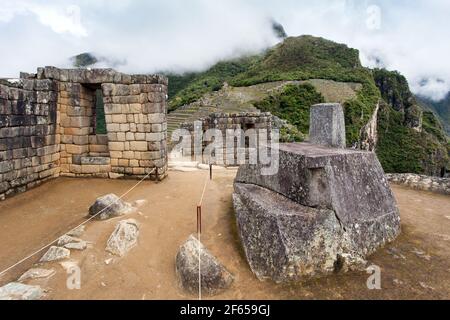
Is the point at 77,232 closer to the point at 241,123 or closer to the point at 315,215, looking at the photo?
the point at 315,215

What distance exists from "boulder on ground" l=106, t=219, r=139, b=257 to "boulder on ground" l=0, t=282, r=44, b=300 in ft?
3.28

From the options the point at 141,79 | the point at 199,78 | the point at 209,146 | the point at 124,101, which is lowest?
the point at 209,146

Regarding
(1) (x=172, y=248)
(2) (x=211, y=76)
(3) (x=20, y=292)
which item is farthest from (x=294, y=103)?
(3) (x=20, y=292)

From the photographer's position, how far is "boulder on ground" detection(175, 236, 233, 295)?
12.2 feet

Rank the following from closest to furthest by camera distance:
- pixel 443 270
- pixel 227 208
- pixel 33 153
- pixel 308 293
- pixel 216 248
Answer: pixel 308 293, pixel 443 270, pixel 216 248, pixel 227 208, pixel 33 153

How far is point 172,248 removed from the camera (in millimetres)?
4547

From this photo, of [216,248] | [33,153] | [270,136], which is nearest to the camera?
[216,248]

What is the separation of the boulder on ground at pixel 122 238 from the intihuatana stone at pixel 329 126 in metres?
3.63

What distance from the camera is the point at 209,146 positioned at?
13000 mm

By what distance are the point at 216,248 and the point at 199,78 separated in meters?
49.1

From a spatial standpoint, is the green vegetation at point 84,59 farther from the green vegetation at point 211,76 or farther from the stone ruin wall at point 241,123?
the stone ruin wall at point 241,123

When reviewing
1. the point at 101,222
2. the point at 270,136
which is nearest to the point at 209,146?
the point at 270,136

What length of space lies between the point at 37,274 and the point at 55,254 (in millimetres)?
384

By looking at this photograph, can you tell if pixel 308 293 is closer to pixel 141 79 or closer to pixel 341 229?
pixel 341 229
